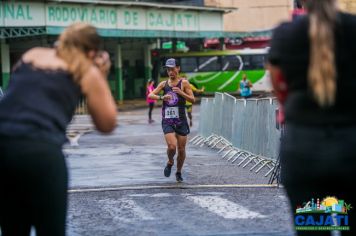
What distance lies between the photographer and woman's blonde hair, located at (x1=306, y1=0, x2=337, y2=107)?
3.16m

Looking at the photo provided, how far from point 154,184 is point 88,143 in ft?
31.2

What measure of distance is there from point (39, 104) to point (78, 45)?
0.37 meters

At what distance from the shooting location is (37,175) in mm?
3383

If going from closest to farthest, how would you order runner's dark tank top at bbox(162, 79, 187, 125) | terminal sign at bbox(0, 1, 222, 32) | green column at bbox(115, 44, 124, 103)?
1. runner's dark tank top at bbox(162, 79, 187, 125)
2. terminal sign at bbox(0, 1, 222, 32)
3. green column at bbox(115, 44, 124, 103)

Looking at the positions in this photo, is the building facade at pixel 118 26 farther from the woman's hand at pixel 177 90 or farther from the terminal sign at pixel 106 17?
the woman's hand at pixel 177 90

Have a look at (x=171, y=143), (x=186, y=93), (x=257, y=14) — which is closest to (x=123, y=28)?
(x=257, y=14)

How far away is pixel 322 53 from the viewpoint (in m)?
3.19

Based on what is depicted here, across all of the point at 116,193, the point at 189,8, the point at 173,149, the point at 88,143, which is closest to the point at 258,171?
the point at 173,149

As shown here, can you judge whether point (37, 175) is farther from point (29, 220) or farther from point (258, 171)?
point (258, 171)

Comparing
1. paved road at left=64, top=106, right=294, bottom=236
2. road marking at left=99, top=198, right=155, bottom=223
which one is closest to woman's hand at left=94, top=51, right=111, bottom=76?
paved road at left=64, top=106, right=294, bottom=236

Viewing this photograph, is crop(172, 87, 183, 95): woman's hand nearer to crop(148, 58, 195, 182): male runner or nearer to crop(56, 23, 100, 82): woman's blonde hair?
crop(148, 58, 195, 182): male runner

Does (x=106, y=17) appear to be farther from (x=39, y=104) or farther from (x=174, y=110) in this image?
(x=39, y=104)

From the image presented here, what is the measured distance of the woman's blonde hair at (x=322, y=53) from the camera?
316cm

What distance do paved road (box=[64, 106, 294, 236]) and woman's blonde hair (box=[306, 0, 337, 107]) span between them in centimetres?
392
